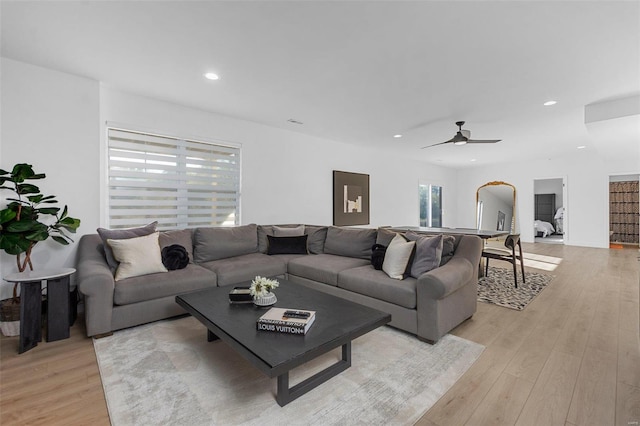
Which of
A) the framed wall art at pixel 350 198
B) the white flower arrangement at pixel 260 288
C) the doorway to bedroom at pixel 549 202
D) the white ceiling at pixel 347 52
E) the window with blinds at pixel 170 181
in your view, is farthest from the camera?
the doorway to bedroom at pixel 549 202

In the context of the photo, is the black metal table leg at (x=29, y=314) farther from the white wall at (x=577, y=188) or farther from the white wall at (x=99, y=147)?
the white wall at (x=577, y=188)

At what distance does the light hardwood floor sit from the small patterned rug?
0.70ft

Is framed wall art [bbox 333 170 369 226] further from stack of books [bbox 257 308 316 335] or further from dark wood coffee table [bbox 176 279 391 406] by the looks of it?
stack of books [bbox 257 308 316 335]

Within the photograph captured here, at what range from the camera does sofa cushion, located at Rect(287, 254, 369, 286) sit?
11.0 feet

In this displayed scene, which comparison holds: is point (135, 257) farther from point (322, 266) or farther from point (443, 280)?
point (443, 280)

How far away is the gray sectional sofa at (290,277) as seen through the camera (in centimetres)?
250

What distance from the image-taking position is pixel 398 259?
2.89 meters

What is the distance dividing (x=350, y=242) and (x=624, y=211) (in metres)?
9.22

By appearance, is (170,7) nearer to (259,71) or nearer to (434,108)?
(259,71)

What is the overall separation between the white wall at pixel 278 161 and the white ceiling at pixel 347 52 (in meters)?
0.26

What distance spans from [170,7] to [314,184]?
13.0ft

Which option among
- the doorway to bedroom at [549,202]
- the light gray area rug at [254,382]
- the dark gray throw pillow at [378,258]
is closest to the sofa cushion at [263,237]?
the dark gray throw pillow at [378,258]

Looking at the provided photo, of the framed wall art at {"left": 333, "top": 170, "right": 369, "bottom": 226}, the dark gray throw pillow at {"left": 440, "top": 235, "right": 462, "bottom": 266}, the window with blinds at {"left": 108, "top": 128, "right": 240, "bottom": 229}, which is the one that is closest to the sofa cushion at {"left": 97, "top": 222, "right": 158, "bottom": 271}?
the window with blinds at {"left": 108, "top": 128, "right": 240, "bottom": 229}

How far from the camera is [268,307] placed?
223 centimetres
